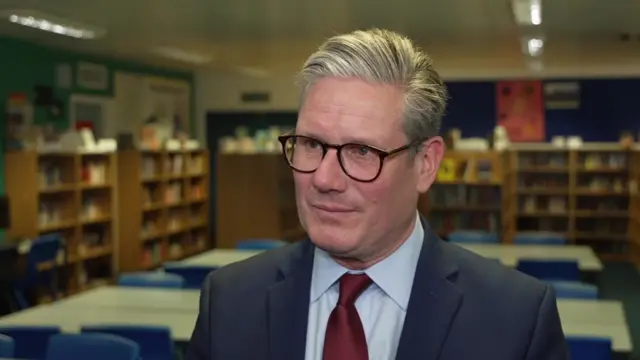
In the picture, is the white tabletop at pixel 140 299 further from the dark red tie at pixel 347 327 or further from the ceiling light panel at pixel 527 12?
the dark red tie at pixel 347 327

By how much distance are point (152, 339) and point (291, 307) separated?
112 inches

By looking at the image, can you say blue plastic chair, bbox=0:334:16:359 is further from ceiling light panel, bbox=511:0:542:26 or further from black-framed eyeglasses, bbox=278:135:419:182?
ceiling light panel, bbox=511:0:542:26

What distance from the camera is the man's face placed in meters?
1.29

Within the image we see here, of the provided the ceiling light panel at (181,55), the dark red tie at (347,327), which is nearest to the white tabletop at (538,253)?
the ceiling light panel at (181,55)

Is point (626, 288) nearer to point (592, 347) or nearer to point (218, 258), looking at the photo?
point (218, 258)

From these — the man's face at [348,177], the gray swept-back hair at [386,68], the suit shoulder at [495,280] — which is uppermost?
the gray swept-back hair at [386,68]

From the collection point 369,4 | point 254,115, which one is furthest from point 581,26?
point 254,115

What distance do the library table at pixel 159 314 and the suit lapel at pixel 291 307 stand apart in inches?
115

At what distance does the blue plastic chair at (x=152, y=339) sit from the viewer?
4.09 m

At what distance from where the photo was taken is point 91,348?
11.9 ft

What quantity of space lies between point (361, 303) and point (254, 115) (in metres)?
13.0

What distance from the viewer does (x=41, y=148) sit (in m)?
8.70

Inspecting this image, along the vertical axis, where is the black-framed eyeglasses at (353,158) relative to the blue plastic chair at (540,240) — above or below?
above

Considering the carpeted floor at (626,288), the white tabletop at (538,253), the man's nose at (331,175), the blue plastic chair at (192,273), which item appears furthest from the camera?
the carpeted floor at (626,288)
